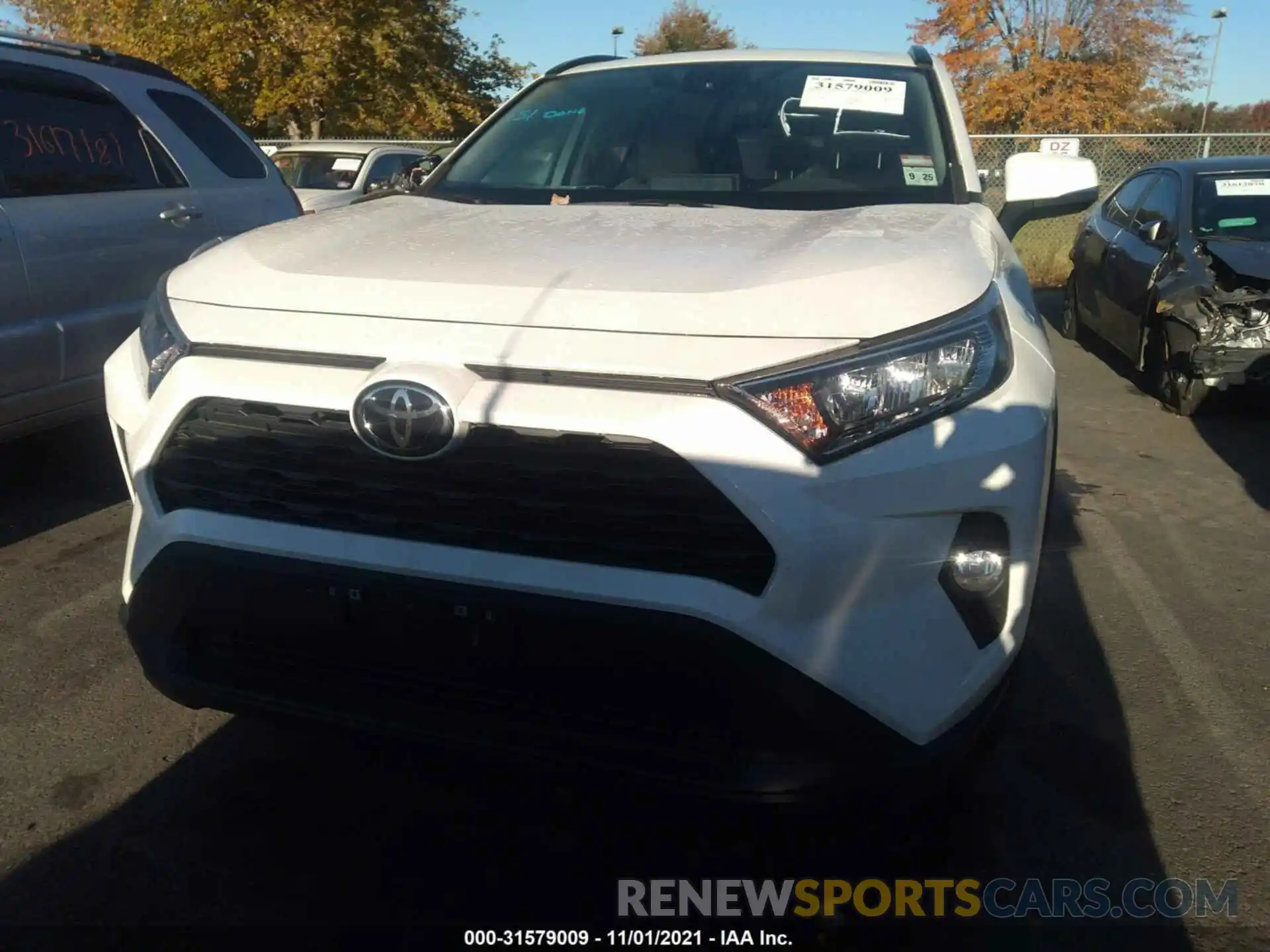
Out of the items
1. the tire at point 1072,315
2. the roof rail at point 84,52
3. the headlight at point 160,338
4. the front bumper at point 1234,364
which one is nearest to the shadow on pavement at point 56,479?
the roof rail at point 84,52

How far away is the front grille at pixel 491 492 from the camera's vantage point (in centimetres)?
176

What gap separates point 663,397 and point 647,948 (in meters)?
1.10

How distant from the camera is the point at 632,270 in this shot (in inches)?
79.7

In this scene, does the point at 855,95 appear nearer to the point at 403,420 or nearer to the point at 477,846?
the point at 403,420

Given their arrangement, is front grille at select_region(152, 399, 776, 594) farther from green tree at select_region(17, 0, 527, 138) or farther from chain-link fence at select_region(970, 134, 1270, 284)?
green tree at select_region(17, 0, 527, 138)

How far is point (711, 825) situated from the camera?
2.37 m

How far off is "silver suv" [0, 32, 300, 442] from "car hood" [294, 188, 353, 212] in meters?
4.54

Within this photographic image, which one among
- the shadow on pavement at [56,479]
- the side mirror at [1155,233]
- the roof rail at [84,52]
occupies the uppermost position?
the roof rail at [84,52]

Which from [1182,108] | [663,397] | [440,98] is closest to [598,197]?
[663,397]

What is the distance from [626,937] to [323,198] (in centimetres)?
930

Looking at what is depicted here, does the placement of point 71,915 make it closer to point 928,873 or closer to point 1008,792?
point 928,873

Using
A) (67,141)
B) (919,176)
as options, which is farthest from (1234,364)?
(67,141)

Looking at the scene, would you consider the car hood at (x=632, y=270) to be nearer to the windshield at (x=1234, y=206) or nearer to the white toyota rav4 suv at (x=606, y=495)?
the white toyota rav4 suv at (x=606, y=495)

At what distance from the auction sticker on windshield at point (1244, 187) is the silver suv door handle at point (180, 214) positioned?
20.2 feet
